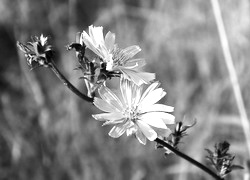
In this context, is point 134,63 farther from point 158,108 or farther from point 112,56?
point 158,108

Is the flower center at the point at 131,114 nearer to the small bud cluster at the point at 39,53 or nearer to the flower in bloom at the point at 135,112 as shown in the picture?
the flower in bloom at the point at 135,112

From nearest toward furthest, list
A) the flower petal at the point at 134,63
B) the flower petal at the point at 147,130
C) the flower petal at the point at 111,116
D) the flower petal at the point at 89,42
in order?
the flower petal at the point at 147,130 < the flower petal at the point at 111,116 < the flower petal at the point at 89,42 < the flower petal at the point at 134,63

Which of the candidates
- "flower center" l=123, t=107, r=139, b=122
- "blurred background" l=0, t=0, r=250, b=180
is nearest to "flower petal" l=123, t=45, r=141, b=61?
"flower center" l=123, t=107, r=139, b=122

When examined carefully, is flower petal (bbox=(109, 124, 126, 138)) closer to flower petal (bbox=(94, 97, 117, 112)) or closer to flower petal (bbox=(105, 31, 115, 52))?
flower petal (bbox=(94, 97, 117, 112))

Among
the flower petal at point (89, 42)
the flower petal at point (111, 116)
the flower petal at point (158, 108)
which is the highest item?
the flower petal at point (89, 42)

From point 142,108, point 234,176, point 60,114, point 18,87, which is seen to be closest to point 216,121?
point 234,176

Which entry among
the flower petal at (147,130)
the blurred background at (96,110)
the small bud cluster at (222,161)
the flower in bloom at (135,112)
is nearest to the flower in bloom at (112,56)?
the flower in bloom at (135,112)

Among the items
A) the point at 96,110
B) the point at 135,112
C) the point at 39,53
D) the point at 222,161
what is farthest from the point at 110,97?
the point at 96,110

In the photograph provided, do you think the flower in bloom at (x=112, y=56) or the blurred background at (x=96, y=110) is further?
the blurred background at (x=96, y=110)
